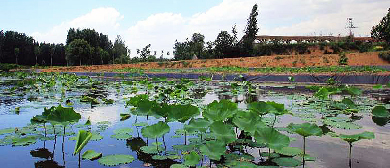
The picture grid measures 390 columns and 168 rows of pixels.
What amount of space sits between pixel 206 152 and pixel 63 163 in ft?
4.91

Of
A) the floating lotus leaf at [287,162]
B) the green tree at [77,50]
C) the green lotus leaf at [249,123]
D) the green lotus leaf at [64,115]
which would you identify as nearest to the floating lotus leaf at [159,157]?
the green lotus leaf at [249,123]

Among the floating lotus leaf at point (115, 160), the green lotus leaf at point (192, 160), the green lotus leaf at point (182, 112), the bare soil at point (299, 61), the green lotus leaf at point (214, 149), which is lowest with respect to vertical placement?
the floating lotus leaf at point (115, 160)

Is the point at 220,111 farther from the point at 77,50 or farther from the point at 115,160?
the point at 77,50

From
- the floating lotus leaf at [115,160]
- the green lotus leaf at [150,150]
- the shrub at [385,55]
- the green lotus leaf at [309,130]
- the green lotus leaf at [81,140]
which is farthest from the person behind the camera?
the shrub at [385,55]

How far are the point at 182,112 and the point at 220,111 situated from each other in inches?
16.5

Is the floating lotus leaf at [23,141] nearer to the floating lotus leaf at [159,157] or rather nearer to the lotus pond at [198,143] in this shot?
the lotus pond at [198,143]

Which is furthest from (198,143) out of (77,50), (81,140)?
(77,50)

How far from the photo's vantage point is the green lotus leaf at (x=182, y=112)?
10.3 feet

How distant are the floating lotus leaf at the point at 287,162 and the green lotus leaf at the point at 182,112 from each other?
3.15 ft

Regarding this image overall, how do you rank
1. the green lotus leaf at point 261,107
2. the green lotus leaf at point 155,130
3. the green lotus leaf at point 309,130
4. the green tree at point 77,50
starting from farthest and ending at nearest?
1. the green tree at point 77,50
2. the green lotus leaf at point 261,107
3. the green lotus leaf at point 155,130
4. the green lotus leaf at point 309,130

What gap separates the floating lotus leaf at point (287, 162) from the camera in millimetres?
2719

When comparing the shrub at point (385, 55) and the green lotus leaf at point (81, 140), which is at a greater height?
the shrub at point (385, 55)

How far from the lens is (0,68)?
43.1 meters

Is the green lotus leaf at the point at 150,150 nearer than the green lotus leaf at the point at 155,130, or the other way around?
the green lotus leaf at the point at 155,130
